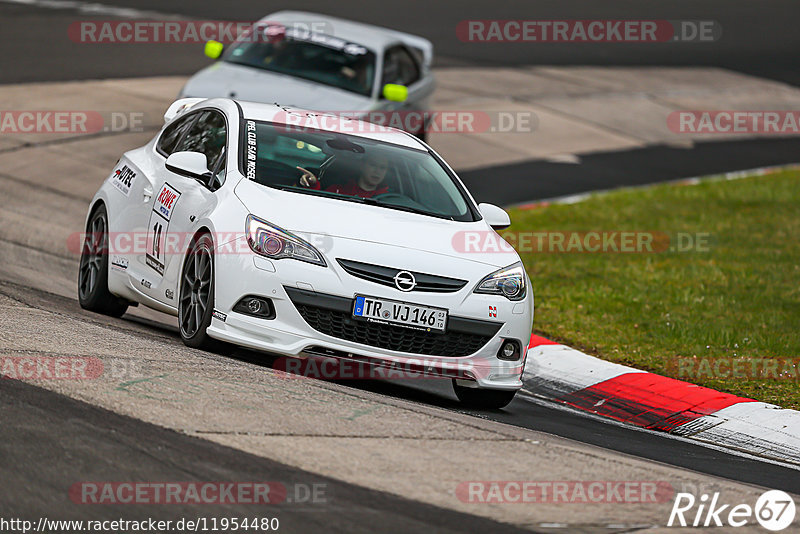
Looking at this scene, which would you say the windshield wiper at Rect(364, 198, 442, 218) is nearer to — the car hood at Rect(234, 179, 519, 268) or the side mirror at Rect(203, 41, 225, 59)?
the car hood at Rect(234, 179, 519, 268)

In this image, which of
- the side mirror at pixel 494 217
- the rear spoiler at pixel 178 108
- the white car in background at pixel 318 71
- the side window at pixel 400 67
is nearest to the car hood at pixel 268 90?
the white car in background at pixel 318 71

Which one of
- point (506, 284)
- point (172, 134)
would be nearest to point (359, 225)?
point (506, 284)

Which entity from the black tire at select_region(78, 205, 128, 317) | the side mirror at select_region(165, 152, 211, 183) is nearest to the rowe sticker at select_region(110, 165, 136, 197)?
the black tire at select_region(78, 205, 128, 317)

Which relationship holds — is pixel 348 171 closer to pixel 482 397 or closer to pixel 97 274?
pixel 482 397

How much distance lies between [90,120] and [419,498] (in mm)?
12504

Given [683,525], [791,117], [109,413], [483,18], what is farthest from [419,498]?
[483,18]

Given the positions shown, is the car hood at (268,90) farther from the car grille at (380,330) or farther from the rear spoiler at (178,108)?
the car grille at (380,330)

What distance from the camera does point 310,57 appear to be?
598 inches

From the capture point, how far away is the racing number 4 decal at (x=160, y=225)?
840 centimetres

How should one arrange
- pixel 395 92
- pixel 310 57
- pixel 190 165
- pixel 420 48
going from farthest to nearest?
pixel 420 48, pixel 310 57, pixel 395 92, pixel 190 165

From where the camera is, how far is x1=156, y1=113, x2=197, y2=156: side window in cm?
922

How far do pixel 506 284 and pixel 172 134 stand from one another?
293cm

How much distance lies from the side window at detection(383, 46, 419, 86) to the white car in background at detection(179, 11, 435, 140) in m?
0.01

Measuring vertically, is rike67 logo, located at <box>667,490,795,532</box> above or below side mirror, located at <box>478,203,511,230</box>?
below
